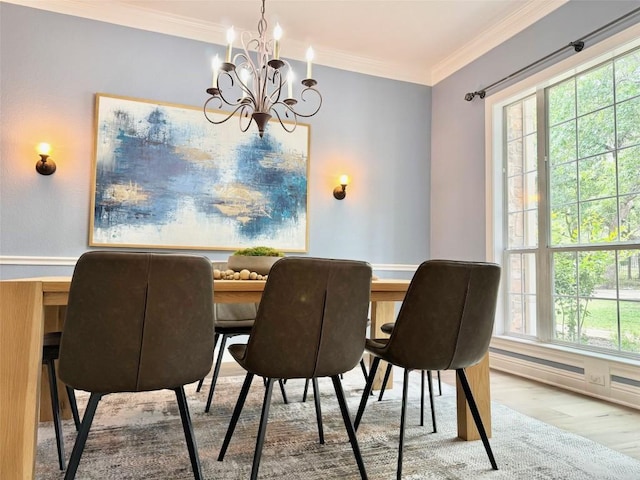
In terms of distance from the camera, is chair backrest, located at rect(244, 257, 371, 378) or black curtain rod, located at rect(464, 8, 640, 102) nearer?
chair backrest, located at rect(244, 257, 371, 378)

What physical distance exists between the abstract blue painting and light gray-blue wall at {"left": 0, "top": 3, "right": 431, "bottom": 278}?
0.36ft

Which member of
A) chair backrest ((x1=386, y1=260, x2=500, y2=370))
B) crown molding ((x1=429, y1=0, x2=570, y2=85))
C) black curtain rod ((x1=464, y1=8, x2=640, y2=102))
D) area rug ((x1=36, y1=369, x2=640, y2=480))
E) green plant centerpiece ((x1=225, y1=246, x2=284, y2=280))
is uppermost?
crown molding ((x1=429, y1=0, x2=570, y2=85))

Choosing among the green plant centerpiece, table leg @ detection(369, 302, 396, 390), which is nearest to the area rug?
table leg @ detection(369, 302, 396, 390)

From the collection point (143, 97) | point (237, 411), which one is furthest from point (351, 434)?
point (143, 97)

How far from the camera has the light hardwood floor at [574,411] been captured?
2135 mm

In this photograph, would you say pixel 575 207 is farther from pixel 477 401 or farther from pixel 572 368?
pixel 477 401

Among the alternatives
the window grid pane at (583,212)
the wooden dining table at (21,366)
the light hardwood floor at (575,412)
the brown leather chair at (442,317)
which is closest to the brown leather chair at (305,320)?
the brown leather chair at (442,317)

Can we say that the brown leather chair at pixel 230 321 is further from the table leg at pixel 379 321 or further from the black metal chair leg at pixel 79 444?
the black metal chair leg at pixel 79 444

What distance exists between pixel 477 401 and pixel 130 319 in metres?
1.58

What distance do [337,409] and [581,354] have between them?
5.69ft

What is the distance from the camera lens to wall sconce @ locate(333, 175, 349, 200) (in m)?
4.15

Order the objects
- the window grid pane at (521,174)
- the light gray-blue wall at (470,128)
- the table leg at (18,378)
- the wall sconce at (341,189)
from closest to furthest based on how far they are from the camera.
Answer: the table leg at (18,378) < the light gray-blue wall at (470,128) < the window grid pane at (521,174) < the wall sconce at (341,189)

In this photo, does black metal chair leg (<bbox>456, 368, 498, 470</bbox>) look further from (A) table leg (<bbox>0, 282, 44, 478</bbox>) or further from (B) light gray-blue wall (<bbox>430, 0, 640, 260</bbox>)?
(B) light gray-blue wall (<bbox>430, 0, 640, 260</bbox>)

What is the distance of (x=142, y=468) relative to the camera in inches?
65.7
